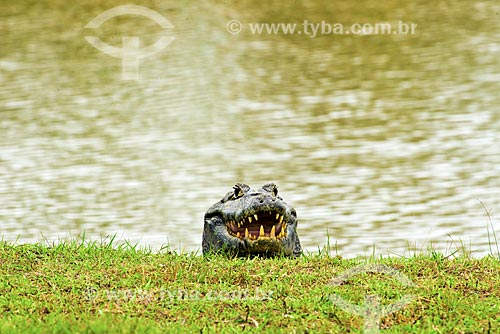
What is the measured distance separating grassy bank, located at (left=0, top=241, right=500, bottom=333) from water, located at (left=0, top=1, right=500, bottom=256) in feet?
8.84

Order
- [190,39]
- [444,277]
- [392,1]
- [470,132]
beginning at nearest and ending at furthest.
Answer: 1. [444,277]
2. [470,132]
3. [190,39]
4. [392,1]

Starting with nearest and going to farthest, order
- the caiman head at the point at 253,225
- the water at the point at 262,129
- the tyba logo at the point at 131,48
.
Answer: the caiman head at the point at 253,225 < the water at the point at 262,129 < the tyba logo at the point at 131,48

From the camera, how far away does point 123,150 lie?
1444 centimetres

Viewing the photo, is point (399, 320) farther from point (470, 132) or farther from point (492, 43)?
point (492, 43)

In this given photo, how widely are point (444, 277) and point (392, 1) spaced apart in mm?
22287

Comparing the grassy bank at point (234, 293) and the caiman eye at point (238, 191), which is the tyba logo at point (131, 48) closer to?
the caiman eye at point (238, 191)

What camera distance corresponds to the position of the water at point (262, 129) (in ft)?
35.2

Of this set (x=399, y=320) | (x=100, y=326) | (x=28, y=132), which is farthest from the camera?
(x=28, y=132)

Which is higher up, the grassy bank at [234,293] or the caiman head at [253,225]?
the caiman head at [253,225]

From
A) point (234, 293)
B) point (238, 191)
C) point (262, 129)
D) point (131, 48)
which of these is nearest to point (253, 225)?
point (238, 191)

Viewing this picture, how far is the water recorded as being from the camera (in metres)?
10.7

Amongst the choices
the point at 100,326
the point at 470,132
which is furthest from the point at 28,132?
the point at 100,326

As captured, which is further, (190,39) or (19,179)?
(190,39)

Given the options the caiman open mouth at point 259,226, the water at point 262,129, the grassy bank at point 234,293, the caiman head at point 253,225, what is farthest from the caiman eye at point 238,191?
the water at point 262,129
